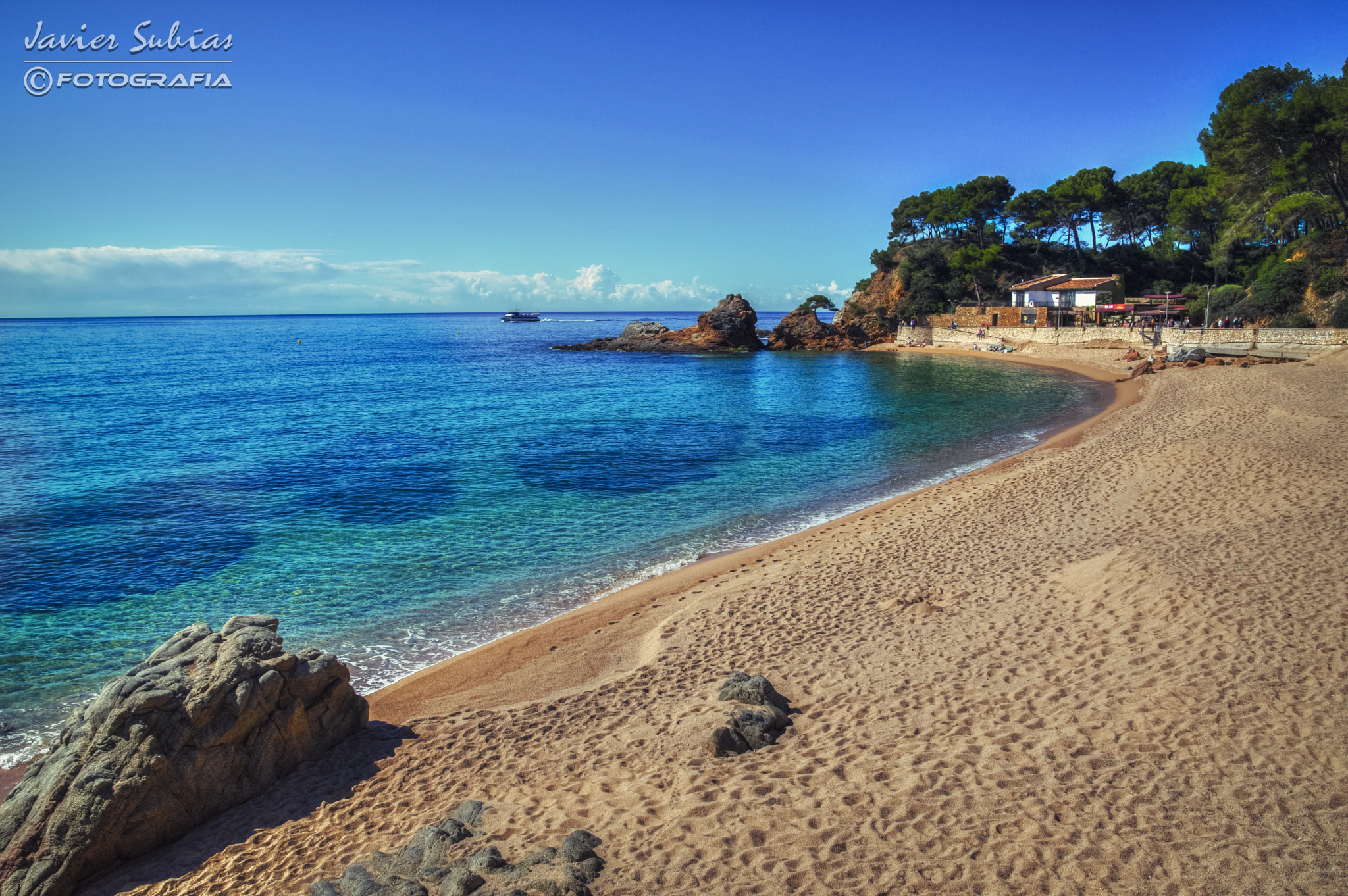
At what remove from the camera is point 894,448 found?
2673cm

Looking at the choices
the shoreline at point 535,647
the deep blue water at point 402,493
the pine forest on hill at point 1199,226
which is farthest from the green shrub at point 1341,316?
the shoreline at point 535,647

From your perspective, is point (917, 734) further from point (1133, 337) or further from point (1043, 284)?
point (1043, 284)

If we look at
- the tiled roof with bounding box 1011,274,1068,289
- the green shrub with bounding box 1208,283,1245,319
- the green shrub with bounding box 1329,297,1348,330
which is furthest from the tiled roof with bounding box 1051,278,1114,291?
the green shrub with bounding box 1329,297,1348,330

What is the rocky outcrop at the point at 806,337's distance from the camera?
79.9 metres

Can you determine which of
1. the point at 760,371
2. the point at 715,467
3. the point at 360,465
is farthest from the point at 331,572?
the point at 760,371

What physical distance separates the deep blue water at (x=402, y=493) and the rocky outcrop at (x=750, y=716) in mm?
5401

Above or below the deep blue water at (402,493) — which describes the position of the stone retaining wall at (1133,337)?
above

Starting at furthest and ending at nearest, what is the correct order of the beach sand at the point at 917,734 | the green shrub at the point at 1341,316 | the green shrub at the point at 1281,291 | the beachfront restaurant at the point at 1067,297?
the beachfront restaurant at the point at 1067,297
the green shrub at the point at 1281,291
the green shrub at the point at 1341,316
the beach sand at the point at 917,734

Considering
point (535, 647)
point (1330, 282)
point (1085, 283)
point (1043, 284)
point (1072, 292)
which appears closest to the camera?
point (535, 647)

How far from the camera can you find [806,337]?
267 feet

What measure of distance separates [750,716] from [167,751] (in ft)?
19.8

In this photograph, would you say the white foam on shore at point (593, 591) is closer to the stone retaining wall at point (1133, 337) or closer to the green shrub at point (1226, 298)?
the stone retaining wall at point (1133, 337)

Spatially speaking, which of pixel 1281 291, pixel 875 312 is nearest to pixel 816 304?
pixel 875 312

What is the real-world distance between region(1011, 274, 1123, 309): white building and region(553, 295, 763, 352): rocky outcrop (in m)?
29.6
